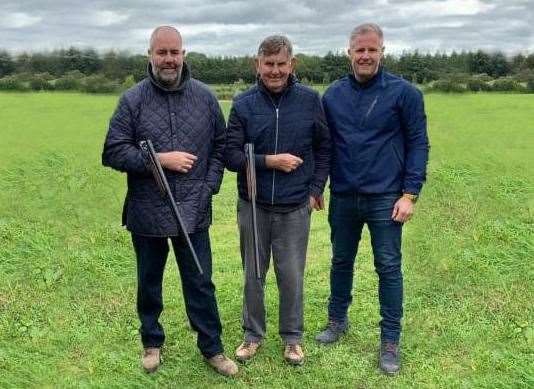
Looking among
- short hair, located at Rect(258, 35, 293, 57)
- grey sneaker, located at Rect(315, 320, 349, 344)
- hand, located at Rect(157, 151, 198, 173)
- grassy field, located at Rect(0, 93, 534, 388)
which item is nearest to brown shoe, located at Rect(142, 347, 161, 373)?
grassy field, located at Rect(0, 93, 534, 388)

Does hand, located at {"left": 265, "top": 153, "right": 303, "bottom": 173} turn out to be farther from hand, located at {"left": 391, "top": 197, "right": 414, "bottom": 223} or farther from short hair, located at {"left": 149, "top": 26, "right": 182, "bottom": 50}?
short hair, located at {"left": 149, "top": 26, "right": 182, "bottom": 50}

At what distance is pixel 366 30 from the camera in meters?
4.46

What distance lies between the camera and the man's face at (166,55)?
4.06 meters

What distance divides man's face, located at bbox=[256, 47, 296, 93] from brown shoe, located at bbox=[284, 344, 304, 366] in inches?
87.6

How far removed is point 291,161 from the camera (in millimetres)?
4469

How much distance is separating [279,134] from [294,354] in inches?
76.4

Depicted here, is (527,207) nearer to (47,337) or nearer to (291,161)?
(291,161)

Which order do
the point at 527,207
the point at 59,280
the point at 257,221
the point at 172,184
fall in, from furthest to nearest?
the point at 527,207 → the point at 59,280 → the point at 257,221 → the point at 172,184

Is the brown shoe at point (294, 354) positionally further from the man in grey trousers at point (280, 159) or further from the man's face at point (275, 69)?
the man's face at point (275, 69)

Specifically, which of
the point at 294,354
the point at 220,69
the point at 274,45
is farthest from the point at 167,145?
the point at 220,69

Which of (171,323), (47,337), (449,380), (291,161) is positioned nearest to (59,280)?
(47,337)

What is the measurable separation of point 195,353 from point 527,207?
7133mm

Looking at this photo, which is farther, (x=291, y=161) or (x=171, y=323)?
(x=171, y=323)

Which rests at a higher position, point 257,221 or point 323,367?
point 257,221
